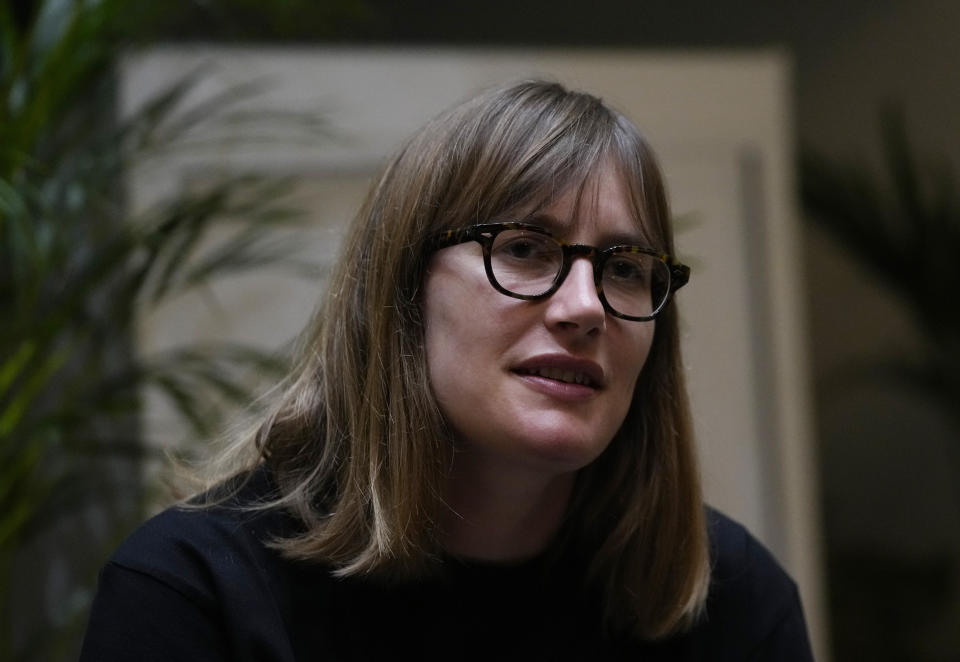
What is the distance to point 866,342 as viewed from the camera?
338cm

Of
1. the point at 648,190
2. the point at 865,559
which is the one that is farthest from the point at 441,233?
the point at 865,559

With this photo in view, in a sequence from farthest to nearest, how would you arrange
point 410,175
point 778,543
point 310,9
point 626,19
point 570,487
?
point 626,19 < point 778,543 < point 310,9 < point 570,487 < point 410,175

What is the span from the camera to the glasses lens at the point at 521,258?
3.22 ft

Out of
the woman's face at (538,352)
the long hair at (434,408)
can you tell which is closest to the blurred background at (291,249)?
the long hair at (434,408)

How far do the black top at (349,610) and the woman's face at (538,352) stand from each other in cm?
16

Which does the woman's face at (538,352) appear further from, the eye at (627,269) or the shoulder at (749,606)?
the shoulder at (749,606)

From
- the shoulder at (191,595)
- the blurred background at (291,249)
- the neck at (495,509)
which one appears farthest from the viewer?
the blurred background at (291,249)

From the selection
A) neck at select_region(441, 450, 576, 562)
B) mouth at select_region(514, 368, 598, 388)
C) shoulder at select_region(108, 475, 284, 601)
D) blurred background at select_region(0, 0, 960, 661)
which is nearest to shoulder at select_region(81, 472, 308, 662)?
shoulder at select_region(108, 475, 284, 601)

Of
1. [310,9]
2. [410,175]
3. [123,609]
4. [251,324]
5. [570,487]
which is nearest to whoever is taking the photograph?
[123,609]

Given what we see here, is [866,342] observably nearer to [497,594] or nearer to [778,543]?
[778,543]

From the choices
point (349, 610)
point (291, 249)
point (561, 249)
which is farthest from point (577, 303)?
point (291, 249)

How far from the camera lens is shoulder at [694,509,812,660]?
1154 mm

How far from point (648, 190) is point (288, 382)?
0.41 m

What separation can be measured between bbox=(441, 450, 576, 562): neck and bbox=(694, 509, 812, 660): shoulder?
7.7 inches
